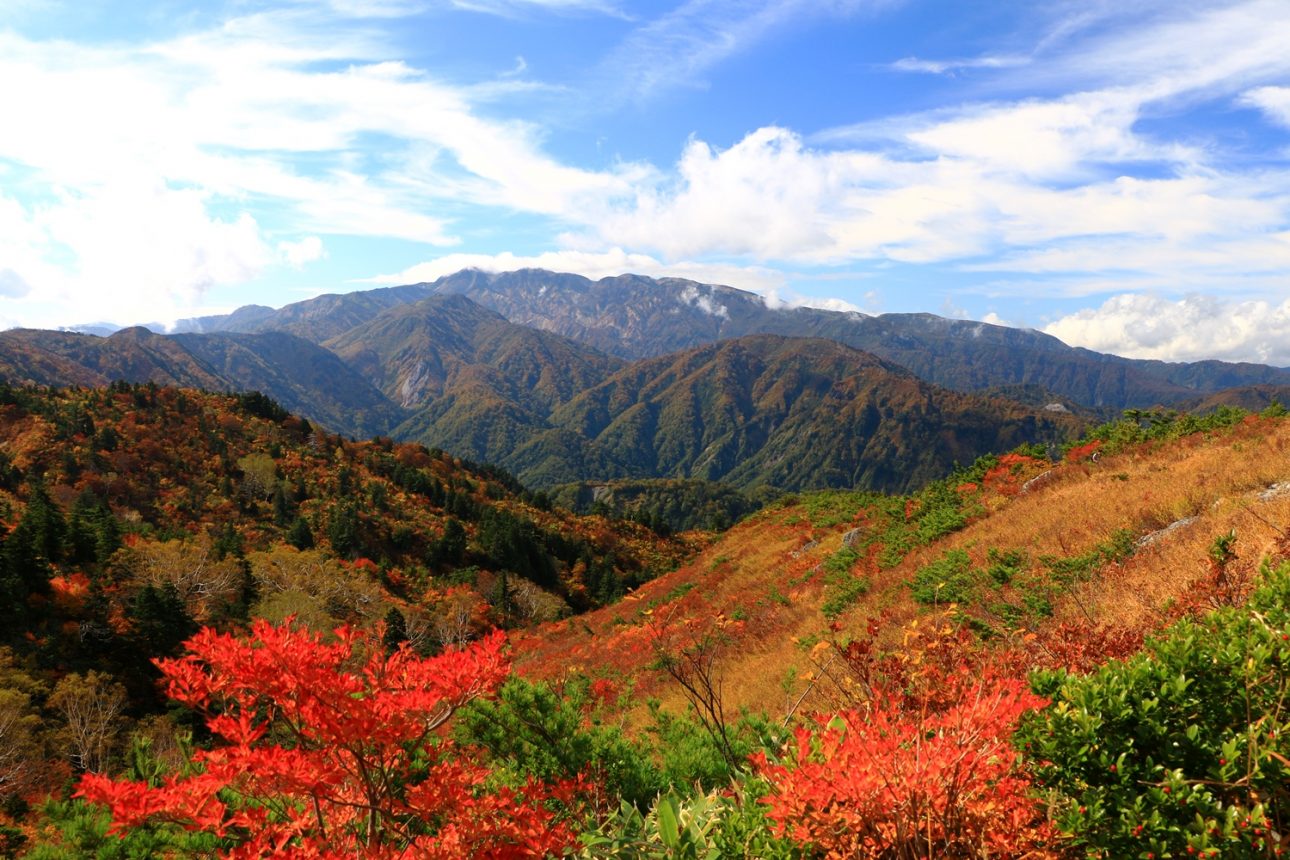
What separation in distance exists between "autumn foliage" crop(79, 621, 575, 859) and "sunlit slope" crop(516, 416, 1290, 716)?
3.59m

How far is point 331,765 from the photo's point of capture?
406cm

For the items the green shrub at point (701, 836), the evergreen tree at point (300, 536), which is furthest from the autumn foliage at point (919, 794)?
the evergreen tree at point (300, 536)

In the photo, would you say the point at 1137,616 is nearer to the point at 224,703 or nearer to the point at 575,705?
the point at 575,705

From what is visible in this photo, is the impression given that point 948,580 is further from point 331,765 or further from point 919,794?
point 331,765

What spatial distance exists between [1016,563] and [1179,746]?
11.3m

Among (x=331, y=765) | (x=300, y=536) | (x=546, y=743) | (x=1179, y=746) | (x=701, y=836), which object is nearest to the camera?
(x=1179, y=746)

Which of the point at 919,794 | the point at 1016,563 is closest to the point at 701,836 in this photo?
the point at 919,794

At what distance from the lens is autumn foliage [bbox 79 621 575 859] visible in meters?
3.87

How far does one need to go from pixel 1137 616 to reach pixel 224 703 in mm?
9767

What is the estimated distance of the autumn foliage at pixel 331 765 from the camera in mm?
3867

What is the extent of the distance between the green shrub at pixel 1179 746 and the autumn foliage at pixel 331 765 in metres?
3.27

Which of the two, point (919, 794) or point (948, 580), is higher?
point (919, 794)

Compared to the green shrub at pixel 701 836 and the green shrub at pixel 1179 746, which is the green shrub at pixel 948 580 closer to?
the green shrub at pixel 1179 746

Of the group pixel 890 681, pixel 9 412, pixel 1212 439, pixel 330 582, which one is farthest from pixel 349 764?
pixel 9 412
